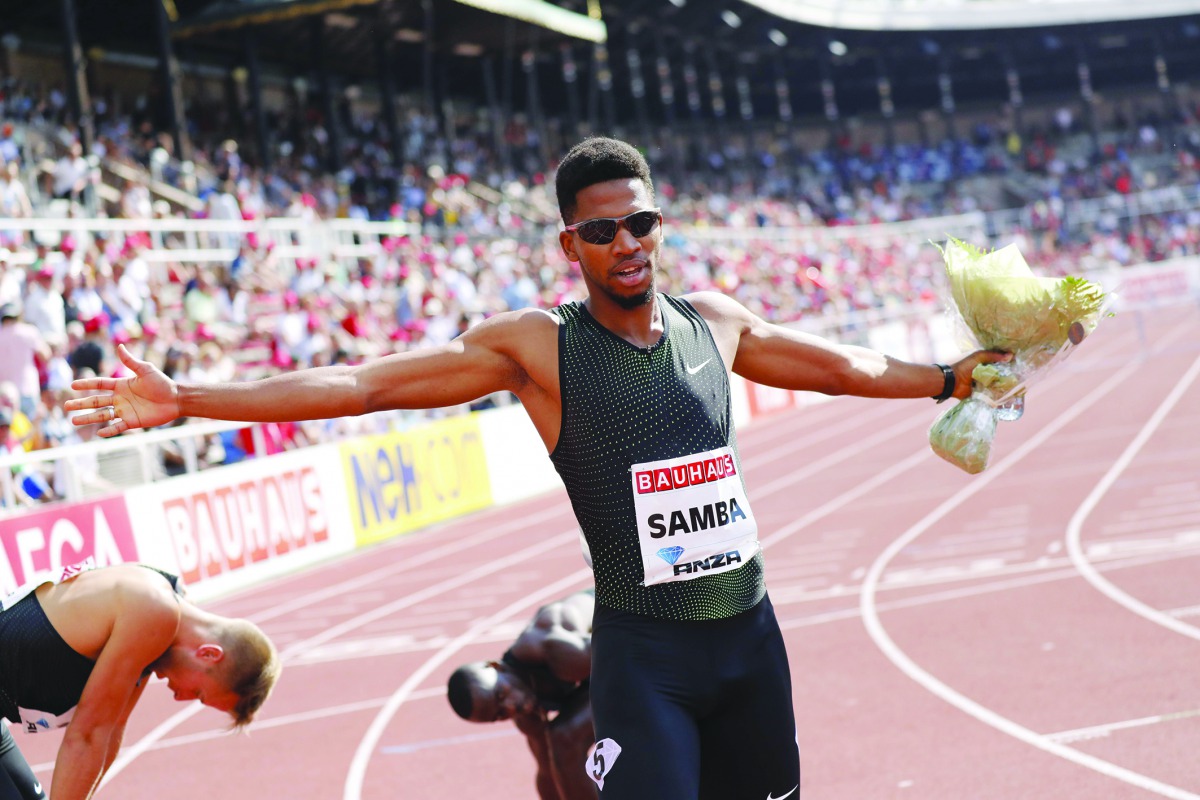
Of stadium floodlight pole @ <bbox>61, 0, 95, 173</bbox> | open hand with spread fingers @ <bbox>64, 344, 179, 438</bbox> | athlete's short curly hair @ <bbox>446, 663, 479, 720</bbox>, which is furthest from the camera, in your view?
stadium floodlight pole @ <bbox>61, 0, 95, 173</bbox>

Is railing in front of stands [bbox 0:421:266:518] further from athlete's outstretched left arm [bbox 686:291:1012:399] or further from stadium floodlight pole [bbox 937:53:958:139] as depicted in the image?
stadium floodlight pole [bbox 937:53:958:139]

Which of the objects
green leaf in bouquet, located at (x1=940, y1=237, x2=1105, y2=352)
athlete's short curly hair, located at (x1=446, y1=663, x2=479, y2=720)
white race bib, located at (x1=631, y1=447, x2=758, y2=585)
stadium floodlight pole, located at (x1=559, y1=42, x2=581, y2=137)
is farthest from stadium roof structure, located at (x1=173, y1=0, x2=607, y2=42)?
white race bib, located at (x1=631, y1=447, x2=758, y2=585)

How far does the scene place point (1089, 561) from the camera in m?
9.66

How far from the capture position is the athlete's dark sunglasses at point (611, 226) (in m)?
3.19

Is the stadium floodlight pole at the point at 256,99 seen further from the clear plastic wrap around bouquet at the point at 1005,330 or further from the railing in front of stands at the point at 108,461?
the clear plastic wrap around bouquet at the point at 1005,330

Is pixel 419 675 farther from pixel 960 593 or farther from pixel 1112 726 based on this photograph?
pixel 1112 726

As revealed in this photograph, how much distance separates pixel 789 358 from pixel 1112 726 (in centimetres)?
340

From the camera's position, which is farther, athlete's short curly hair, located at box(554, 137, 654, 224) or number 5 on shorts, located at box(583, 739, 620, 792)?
athlete's short curly hair, located at box(554, 137, 654, 224)

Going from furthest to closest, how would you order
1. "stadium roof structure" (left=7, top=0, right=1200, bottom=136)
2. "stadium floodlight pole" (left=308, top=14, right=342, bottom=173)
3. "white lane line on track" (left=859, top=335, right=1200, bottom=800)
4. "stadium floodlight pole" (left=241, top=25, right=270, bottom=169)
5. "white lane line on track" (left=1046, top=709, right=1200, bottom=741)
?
"stadium floodlight pole" (left=308, top=14, right=342, bottom=173) → "stadium roof structure" (left=7, top=0, right=1200, bottom=136) → "stadium floodlight pole" (left=241, top=25, right=270, bottom=169) → "white lane line on track" (left=1046, top=709, right=1200, bottom=741) → "white lane line on track" (left=859, top=335, right=1200, bottom=800)

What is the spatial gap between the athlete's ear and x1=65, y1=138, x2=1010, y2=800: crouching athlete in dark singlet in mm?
914

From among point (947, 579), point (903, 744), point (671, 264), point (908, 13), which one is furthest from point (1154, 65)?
point (903, 744)

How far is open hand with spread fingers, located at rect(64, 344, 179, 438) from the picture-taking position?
3164mm

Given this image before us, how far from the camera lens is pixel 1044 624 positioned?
8.09 meters

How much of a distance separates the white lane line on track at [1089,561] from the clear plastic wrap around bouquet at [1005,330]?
417 centimetres
